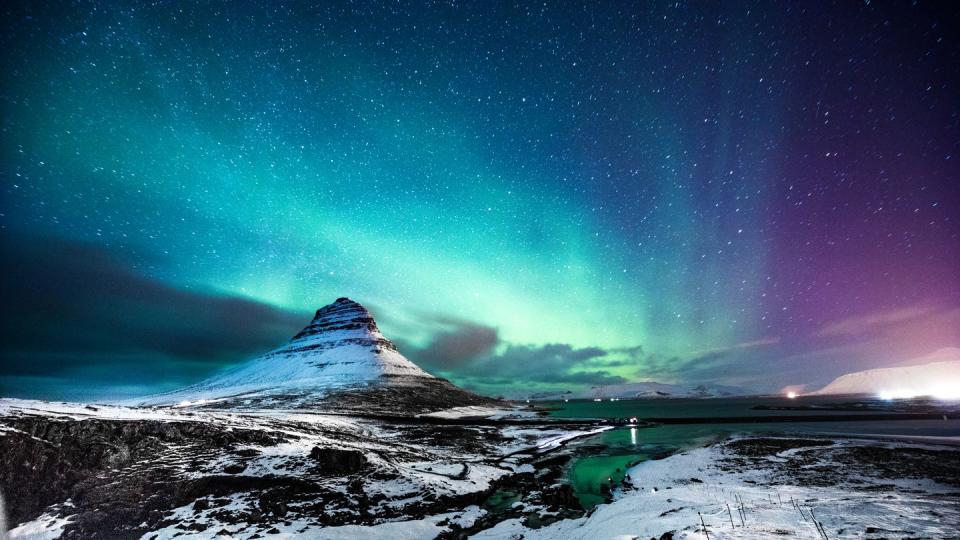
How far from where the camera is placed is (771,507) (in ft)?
60.4

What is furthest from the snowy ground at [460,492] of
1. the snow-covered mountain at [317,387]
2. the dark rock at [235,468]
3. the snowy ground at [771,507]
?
the snow-covered mountain at [317,387]

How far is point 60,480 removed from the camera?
74.3ft

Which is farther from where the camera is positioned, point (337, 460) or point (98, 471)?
point (337, 460)

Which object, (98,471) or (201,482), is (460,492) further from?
(98,471)

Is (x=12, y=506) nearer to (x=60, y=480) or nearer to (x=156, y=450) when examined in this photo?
(x=60, y=480)

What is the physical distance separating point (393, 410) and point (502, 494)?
85.7 meters

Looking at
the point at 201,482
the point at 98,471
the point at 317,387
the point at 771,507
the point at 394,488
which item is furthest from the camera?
the point at 317,387

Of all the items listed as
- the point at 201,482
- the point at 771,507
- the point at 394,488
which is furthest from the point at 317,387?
the point at 771,507

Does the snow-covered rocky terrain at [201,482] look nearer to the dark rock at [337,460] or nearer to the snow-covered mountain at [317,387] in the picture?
the dark rock at [337,460]

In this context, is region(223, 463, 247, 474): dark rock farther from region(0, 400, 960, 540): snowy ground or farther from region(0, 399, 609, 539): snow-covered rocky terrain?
region(0, 400, 960, 540): snowy ground

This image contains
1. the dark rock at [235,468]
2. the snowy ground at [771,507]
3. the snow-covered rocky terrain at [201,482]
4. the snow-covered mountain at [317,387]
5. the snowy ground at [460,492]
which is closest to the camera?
the snowy ground at [771,507]

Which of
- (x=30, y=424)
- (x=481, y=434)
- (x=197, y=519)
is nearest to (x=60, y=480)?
(x=30, y=424)

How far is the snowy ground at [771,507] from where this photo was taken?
14.7 metres

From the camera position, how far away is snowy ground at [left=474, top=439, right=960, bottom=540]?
14.7m
